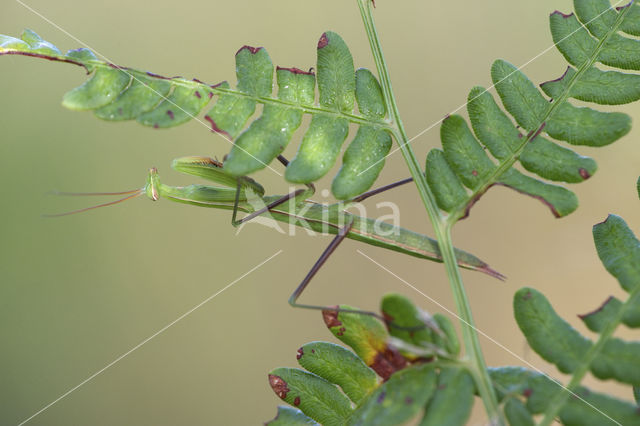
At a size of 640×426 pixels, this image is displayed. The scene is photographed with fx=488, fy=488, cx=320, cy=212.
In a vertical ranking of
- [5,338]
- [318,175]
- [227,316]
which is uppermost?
[318,175]

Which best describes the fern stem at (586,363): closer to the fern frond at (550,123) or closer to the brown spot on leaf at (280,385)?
the fern frond at (550,123)

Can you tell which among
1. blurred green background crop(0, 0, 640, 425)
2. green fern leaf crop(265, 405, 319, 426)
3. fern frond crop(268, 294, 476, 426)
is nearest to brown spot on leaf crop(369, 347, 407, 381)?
fern frond crop(268, 294, 476, 426)

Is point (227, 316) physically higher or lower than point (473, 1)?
lower

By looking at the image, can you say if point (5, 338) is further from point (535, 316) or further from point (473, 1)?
point (473, 1)

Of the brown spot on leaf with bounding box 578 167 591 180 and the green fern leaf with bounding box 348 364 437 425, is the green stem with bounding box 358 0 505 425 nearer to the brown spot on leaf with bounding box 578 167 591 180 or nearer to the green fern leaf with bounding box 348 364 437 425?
the green fern leaf with bounding box 348 364 437 425

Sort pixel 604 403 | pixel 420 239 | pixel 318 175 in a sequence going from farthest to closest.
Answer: pixel 420 239
pixel 318 175
pixel 604 403

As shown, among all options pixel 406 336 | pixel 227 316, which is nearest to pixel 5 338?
pixel 227 316

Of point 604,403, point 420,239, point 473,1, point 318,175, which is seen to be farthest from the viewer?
point 473,1
